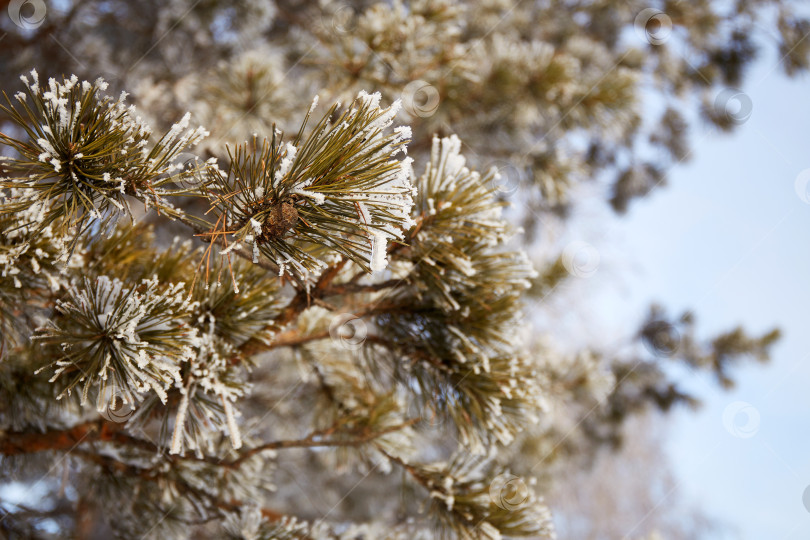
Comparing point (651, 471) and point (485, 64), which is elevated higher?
point (485, 64)

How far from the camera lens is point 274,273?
1.17 metres

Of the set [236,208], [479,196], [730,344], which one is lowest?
[236,208]

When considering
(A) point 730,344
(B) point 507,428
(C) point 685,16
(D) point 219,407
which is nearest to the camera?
(D) point 219,407

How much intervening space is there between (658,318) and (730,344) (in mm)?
471

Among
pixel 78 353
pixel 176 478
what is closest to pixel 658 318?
pixel 176 478

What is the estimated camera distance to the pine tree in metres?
0.94

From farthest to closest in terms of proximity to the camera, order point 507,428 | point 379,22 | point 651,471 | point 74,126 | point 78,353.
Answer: point 651,471, point 379,22, point 507,428, point 78,353, point 74,126

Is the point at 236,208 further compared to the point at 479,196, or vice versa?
the point at 479,196

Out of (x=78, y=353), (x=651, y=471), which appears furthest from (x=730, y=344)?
(x=651, y=471)

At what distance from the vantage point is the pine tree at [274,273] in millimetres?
939

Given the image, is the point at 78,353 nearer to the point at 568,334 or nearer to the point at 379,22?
the point at 379,22

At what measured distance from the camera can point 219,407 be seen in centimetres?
120

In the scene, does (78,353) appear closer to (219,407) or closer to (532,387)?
(219,407)

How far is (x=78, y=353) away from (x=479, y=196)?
0.88 meters
